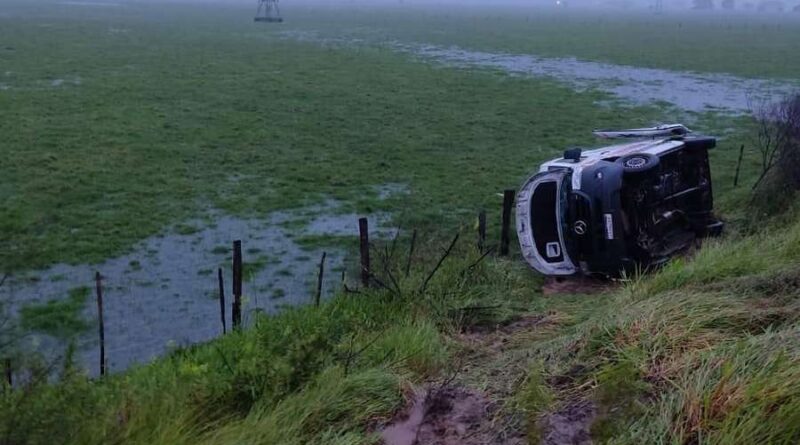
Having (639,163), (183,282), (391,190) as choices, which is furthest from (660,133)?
(183,282)

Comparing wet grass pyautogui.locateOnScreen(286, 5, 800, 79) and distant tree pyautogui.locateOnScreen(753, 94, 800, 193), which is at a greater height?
wet grass pyautogui.locateOnScreen(286, 5, 800, 79)

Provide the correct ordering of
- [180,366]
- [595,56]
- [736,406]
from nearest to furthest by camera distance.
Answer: [736,406] < [180,366] < [595,56]

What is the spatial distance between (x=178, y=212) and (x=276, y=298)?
13.3 feet

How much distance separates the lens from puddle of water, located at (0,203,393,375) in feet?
30.2

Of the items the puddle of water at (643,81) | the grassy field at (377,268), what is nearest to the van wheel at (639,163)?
the grassy field at (377,268)

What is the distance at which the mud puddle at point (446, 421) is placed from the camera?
514 cm

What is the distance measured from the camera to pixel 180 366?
22.7 ft

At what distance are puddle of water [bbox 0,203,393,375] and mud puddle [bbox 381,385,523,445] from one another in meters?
3.84

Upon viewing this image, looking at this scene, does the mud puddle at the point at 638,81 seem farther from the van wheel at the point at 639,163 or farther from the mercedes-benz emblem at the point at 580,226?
the mercedes-benz emblem at the point at 580,226

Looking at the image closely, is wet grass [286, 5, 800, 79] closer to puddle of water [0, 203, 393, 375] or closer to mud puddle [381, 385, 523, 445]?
puddle of water [0, 203, 393, 375]

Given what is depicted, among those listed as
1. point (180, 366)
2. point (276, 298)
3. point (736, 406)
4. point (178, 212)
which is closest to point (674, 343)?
point (736, 406)

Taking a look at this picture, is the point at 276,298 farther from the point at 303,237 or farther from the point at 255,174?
the point at 255,174

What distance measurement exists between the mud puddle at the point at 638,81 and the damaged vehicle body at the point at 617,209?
52.3ft

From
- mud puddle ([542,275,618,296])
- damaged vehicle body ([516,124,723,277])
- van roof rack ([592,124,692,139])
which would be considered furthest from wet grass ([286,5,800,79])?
mud puddle ([542,275,618,296])
